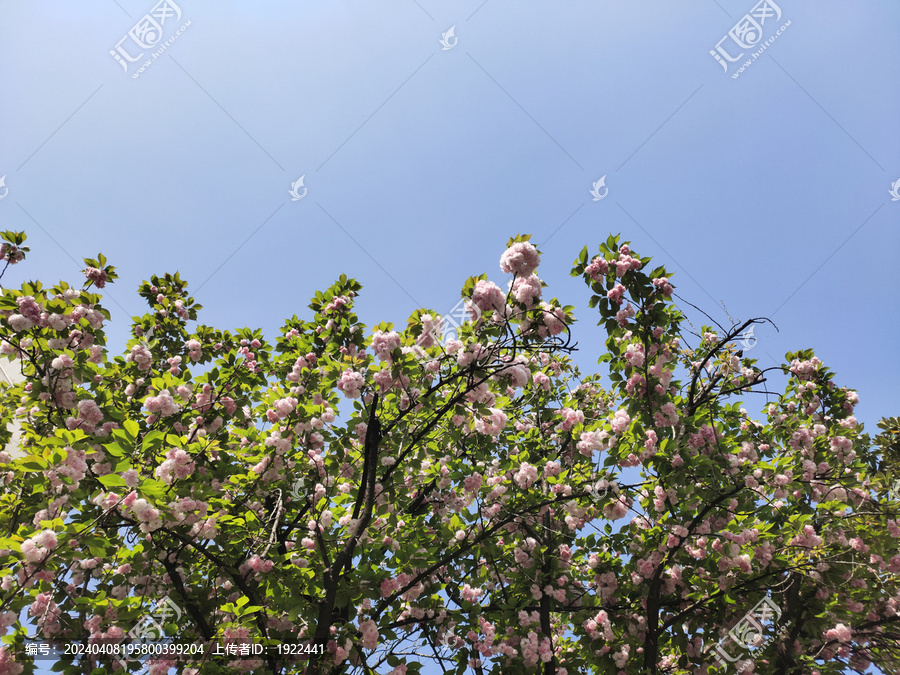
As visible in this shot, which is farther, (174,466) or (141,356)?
(141,356)

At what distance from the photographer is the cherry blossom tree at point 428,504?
383 cm

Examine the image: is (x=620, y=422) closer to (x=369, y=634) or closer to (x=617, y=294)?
(x=617, y=294)

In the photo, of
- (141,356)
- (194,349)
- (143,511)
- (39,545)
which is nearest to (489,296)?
(143,511)

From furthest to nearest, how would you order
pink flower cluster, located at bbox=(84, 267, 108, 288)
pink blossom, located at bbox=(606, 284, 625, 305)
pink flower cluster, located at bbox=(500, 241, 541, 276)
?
1. pink flower cluster, located at bbox=(84, 267, 108, 288)
2. pink blossom, located at bbox=(606, 284, 625, 305)
3. pink flower cluster, located at bbox=(500, 241, 541, 276)

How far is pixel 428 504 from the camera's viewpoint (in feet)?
18.4

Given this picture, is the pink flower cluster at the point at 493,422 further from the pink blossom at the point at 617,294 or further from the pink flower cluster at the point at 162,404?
the pink flower cluster at the point at 162,404

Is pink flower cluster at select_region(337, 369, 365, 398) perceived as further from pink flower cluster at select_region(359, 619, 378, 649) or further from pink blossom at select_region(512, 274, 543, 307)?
pink flower cluster at select_region(359, 619, 378, 649)

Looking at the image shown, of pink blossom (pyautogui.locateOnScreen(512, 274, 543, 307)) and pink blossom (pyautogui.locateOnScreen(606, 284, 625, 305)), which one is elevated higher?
pink blossom (pyautogui.locateOnScreen(606, 284, 625, 305))

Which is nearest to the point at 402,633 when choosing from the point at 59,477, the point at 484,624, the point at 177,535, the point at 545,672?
the point at 484,624

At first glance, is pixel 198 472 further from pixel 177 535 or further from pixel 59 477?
pixel 59 477

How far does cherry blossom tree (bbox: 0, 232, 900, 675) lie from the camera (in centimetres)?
383

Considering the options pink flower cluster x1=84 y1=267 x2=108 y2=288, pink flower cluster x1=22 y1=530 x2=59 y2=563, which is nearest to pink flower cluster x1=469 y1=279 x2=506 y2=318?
pink flower cluster x1=22 y1=530 x2=59 y2=563

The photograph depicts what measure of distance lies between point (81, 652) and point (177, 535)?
1.29m

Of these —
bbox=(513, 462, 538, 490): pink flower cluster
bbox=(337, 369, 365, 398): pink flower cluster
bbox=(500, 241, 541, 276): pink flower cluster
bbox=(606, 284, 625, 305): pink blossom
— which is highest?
bbox=(606, 284, 625, 305): pink blossom
